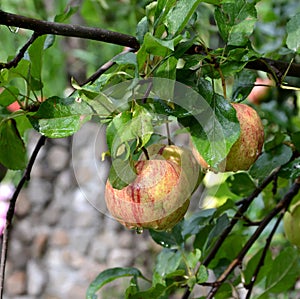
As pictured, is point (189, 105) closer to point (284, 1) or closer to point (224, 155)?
point (224, 155)

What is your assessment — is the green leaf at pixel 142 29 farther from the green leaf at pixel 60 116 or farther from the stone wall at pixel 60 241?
the stone wall at pixel 60 241

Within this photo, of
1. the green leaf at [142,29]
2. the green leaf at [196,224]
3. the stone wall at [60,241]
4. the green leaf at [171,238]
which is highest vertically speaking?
the green leaf at [142,29]

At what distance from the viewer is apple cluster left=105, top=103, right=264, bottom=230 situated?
1.72ft

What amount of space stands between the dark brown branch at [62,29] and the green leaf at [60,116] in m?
0.06

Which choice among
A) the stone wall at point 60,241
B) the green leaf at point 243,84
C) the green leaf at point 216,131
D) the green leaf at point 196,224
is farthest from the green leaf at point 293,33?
the stone wall at point 60,241

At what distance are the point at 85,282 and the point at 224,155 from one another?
223 cm

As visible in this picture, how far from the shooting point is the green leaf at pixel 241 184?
0.88 meters

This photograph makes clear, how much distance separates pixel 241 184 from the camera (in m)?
0.89

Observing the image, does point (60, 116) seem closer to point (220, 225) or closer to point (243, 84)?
point (243, 84)

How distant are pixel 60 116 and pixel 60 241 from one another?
88.0 inches

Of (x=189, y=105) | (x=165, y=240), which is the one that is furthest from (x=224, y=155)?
(x=165, y=240)

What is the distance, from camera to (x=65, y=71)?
2.69 metres

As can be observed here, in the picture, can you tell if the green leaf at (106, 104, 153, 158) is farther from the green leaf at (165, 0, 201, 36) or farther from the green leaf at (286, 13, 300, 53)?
the green leaf at (286, 13, 300, 53)

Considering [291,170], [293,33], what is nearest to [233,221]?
[291,170]
